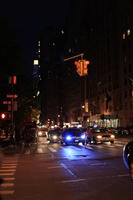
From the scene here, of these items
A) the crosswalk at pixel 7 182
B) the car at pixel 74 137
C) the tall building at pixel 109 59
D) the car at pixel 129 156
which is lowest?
the crosswalk at pixel 7 182

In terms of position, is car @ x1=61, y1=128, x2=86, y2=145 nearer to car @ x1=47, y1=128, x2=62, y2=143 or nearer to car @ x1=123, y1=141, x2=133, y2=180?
car @ x1=47, y1=128, x2=62, y2=143

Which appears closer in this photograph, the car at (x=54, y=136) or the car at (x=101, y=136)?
the car at (x=101, y=136)

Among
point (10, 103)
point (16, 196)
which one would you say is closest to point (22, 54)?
point (10, 103)

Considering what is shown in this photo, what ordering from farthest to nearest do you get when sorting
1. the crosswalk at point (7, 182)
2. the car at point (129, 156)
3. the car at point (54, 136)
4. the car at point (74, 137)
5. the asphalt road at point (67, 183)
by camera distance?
the car at point (54, 136) → the car at point (74, 137) → the car at point (129, 156) → the crosswalk at point (7, 182) → the asphalt road at point (67, 183)

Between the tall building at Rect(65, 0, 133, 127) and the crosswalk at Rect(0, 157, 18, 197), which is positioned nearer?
the crosswalk at Rect(0, 157, 18, 197)

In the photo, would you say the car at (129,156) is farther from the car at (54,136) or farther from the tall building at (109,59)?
the tall building at (109,59)

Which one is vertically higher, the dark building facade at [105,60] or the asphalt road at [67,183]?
the dark building facade at [105,60]

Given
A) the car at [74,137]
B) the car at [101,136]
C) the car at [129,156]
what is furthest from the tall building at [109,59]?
the car at [129,156]

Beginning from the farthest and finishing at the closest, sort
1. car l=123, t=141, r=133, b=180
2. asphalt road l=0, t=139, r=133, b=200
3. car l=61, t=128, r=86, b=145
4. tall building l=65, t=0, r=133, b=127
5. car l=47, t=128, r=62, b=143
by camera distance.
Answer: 1. tall building l=65, t=0, r=133, b=127
2. car l=47, t=128, r=62, b=143
3. car l=61, t=128, r=86, b=145
4. car l=123, t=141, r=133, b=180
5. asphalt road l=0, t=139, r=133, b=200

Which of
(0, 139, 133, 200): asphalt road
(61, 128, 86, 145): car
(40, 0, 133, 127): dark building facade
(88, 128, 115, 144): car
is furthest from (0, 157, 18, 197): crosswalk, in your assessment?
(40, 0, 133, 127): dark building facade

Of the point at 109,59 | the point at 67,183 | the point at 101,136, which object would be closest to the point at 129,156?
the point at 67,183

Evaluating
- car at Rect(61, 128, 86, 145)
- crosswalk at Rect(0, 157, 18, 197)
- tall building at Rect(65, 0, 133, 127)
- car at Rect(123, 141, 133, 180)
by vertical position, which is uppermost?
tall building at Rect(65, 0, 133, 127)

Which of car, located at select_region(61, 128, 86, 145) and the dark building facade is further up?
the dark building facade

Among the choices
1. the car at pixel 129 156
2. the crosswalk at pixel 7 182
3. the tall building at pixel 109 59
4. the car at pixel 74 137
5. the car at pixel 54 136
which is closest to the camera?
the crosswalk at pixel 7 182
